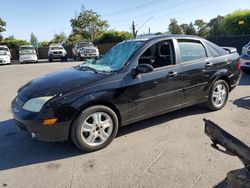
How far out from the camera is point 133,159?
12.5 feet

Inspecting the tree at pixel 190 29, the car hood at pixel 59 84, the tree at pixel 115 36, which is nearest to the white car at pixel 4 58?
the tree at pixel 115 36

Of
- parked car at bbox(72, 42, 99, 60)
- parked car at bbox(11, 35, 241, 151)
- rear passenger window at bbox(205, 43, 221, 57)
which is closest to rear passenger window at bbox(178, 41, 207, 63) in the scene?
parked car at bbox(11, 35, 241, 151)

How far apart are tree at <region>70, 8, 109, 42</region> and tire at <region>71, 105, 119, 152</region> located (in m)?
42.1

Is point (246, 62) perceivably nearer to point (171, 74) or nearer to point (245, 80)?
point (245, 80)

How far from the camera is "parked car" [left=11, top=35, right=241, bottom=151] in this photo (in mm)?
3881

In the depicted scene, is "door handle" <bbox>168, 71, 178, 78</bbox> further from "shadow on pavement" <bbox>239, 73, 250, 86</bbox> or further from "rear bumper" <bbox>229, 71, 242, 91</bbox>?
"shadow on pavement" <bbox>239, 73, 250, 86</bbox>

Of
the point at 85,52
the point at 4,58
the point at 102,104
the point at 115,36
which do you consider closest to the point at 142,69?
the point at 102,104

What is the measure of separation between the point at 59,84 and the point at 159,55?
1938 mm

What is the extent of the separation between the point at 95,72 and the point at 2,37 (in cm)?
4434

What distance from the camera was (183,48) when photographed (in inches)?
Result: 204

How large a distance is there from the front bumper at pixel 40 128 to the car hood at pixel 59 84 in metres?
0.33

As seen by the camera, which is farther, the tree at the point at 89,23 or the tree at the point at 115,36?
the tree at the point at 89,23

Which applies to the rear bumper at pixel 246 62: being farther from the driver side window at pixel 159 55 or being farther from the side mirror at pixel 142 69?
A: the side mirror at pixel 142 69

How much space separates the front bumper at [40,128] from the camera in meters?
3.80
